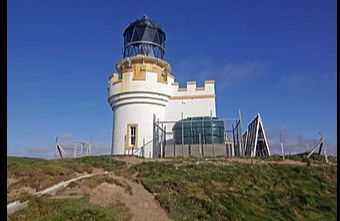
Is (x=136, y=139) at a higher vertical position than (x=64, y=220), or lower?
higher

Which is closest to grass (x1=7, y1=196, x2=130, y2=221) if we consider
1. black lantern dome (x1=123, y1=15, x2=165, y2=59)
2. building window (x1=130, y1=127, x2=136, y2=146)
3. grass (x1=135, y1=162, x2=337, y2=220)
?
grass (x1=135, y1=162, x2=337, y2=220)

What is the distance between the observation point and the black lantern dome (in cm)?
3044

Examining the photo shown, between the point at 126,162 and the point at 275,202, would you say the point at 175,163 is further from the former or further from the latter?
Answer: the point at 275,202

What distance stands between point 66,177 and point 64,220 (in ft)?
22.5

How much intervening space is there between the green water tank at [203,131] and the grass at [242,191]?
20.9 feet

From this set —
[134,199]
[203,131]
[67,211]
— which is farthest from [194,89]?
[67,211]

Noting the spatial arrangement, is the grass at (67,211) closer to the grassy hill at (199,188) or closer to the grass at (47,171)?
the grassy hill at (199,188)

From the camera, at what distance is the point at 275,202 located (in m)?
12.8

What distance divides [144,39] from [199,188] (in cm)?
1978

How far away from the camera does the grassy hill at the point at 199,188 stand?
34.3 feet

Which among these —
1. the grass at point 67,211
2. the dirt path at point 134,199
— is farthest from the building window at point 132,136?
the grass at point 67,211
